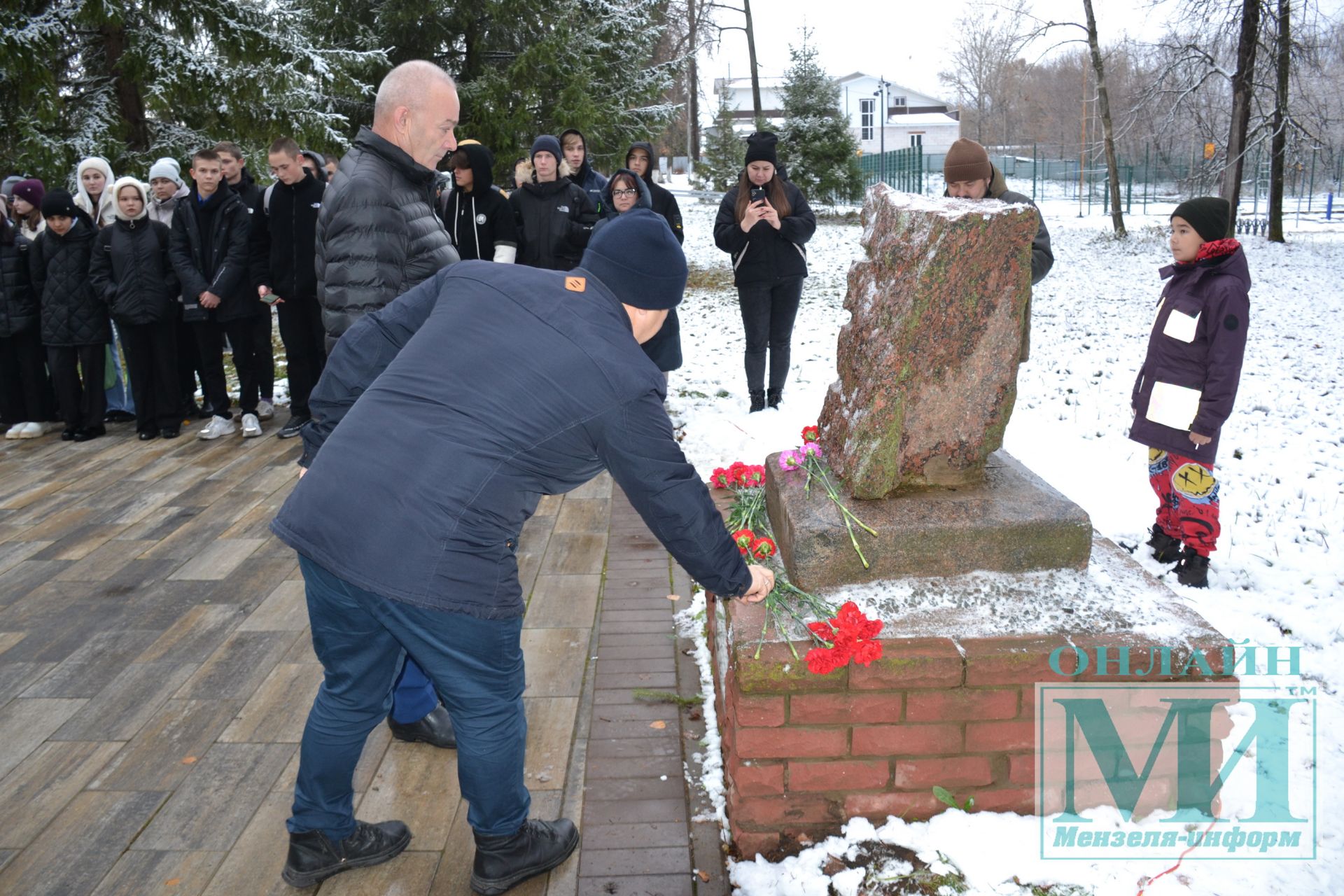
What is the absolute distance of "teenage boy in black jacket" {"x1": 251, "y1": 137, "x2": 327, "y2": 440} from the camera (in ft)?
21.8

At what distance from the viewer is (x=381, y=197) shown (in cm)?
356

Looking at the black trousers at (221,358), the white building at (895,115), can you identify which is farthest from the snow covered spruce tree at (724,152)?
the white building at (895,115)

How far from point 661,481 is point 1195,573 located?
3119 mm

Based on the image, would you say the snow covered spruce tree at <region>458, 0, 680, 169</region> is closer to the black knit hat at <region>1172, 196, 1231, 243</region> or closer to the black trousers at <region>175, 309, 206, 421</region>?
the black trousers at <region>175, 309, 206, 421</region>

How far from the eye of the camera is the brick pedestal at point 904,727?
8.71 feet

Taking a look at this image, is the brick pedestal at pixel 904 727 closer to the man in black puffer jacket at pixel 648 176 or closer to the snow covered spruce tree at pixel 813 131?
the man in black puffer jacket at pixel 648 176

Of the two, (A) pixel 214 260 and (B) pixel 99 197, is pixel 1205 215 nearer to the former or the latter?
(A) pixel 214 260

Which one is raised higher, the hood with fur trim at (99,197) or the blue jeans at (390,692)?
the hood with fur trim at (99,197)

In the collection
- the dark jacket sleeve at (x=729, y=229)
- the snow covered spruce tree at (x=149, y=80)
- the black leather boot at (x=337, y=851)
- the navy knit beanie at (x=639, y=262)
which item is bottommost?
the black leather boot at (x=337, y=851)

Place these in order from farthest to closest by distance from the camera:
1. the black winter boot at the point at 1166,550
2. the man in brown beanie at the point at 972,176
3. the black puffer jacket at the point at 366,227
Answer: the man in brown beanie at the point at 972,176, the black winter boot at the point at 1166,550, the black puffer jacket at the point at 366,227

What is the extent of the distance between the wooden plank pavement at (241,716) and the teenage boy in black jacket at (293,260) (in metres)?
1.68

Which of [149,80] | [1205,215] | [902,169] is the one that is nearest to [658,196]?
[1205,215]

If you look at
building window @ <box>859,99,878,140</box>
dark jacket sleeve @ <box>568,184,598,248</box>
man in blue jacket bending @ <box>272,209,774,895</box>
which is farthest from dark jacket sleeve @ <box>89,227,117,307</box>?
building window @ <box>859,99,878,140</box>

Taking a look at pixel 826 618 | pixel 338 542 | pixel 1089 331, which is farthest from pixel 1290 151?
pixel 338 542
